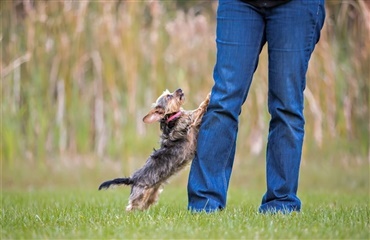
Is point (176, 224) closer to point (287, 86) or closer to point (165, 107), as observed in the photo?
point (287, 86)

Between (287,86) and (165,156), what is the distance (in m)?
1.24

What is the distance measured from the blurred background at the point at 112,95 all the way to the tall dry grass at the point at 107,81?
1cm

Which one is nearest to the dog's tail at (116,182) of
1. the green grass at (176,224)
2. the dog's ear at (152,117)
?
the green grass at (176,224)

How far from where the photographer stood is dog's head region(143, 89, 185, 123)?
595 centimetres

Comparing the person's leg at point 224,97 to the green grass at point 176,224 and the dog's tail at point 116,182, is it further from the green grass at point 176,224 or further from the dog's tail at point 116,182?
the dog's tail at point 116,182

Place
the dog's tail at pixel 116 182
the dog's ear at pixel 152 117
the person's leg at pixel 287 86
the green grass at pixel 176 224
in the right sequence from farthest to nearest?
the dog's ear at pixel 152 117 < the dog's tail at pixel 116 182 < the person's leg at pixel 287 86 < the green grass at pixel 176 224

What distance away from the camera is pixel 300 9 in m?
4.83

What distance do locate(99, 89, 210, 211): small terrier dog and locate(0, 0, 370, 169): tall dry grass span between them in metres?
3.79

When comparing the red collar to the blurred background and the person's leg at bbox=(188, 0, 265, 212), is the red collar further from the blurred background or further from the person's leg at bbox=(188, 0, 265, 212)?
the blurred background

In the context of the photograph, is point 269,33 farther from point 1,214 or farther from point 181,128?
point 1,214

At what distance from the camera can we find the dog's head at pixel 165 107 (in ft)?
19.5

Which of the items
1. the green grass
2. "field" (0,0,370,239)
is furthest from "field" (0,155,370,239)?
"field" (0,0,370,239)

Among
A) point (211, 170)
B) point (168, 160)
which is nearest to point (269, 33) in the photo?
point (211, 170)

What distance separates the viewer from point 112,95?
9898mm
